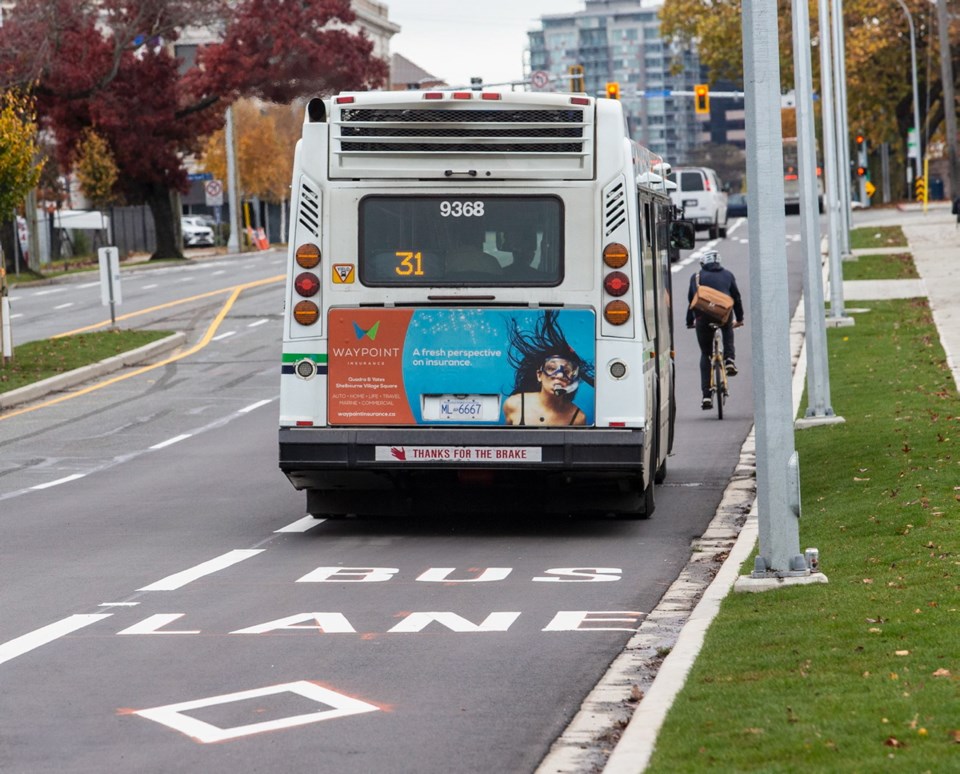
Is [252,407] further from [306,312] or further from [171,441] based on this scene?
[306,312]

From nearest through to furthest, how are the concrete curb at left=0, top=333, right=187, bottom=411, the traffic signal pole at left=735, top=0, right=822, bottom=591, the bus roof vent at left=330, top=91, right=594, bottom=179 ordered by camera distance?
the traffic signal pole at left=735, top=0, right=822, bottom=591 → the bus roof vent at left=330, top=91, right=594, bottom=179 → the concrete curb at left=0, top=333, right=187, bottom=411

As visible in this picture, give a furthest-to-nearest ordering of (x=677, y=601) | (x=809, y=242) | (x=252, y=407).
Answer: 1. (x=252, y=407)
2. (x=809, y=242)
3. (x=677, y=601)

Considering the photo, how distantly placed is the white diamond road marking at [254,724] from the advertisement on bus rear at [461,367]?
16.0ft

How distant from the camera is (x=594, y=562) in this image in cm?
1228

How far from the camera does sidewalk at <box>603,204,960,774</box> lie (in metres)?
7.08

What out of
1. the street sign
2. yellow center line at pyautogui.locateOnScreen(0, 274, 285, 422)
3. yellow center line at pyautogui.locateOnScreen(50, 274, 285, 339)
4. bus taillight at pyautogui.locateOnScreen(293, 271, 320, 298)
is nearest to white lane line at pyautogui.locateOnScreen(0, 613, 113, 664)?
bus taillight at pyautogui.locateOnScreen(293, 271, 320, 298)

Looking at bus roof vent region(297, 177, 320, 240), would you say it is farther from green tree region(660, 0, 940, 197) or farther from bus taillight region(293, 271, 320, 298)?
green tree region(660, 0, 940, 197)

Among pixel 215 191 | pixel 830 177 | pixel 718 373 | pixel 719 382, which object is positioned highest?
pixel 215 191

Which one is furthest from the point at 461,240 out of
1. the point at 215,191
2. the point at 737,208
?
the point at 737,208

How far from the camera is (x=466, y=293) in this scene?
521 inches

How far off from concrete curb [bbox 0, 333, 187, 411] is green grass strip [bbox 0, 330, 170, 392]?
19cm

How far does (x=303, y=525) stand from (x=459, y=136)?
3.24m

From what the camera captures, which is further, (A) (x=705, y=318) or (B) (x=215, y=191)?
(B) (x=215, y=191)

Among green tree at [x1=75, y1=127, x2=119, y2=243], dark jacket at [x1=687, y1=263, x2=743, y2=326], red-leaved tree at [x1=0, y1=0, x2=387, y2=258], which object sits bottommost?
dark jacket at [x1=687, y1=263, x2=743, y2=326]
